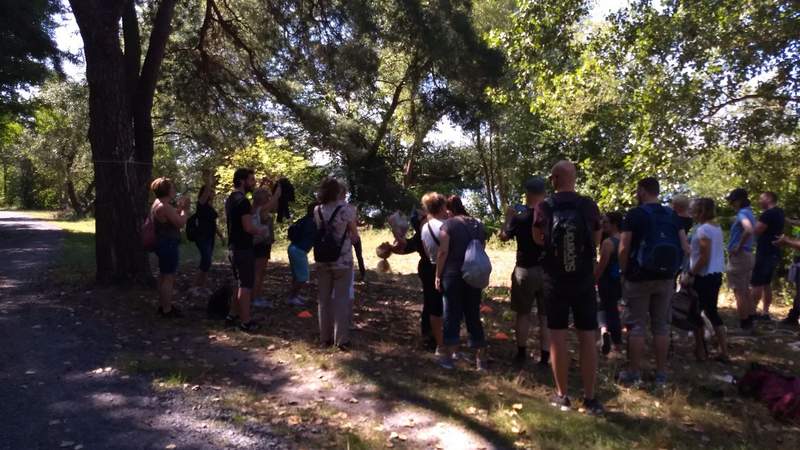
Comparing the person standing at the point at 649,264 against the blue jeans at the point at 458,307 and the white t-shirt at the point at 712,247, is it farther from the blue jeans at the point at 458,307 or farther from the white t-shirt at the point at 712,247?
the blue jeans at the point at 458,307

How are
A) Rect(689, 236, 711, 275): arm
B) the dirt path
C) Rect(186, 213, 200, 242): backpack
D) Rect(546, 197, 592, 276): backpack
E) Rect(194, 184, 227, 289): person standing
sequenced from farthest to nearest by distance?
Rect(186, 213, 200, 242): backpack → Rect(194, 184, 227, 289): person standing → Rect(689, 236, 711, 275): arm → Rect(546, 197, 592, 276): backpack → the dirt path

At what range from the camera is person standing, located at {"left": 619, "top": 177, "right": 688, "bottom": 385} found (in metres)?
5.44

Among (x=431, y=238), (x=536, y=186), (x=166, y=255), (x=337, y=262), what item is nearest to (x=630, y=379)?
(x=536, y=186)

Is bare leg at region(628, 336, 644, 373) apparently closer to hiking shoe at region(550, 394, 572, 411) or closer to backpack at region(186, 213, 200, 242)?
hiking shoe at region(550, 394, 572, 411)

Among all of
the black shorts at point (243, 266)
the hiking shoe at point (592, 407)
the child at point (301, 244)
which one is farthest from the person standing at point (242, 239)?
the hiking shoe at point (592, 407)

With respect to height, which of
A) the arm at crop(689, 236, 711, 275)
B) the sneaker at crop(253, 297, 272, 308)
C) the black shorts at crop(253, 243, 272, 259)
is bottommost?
the sneaker at crop(253, 297, 272, 308)

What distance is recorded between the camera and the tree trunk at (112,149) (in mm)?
8172

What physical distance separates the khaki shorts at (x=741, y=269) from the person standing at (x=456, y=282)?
4413 mm

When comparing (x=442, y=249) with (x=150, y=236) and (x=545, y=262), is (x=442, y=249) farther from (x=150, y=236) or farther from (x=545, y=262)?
(x=150, y=236)

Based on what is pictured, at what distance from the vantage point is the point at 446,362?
6.09 meters

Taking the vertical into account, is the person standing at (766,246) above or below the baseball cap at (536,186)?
below

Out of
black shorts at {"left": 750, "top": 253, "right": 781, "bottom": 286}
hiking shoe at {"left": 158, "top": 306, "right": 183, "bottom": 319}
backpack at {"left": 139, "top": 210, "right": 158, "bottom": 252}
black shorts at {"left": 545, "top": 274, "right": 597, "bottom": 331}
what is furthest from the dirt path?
black shorts at {"left": 750, "top": 253, "right": 781, "bottom": 286}

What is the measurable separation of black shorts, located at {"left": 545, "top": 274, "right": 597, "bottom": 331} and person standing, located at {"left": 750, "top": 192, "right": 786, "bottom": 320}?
15.9 feet

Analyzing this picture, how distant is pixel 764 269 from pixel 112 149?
930cm
